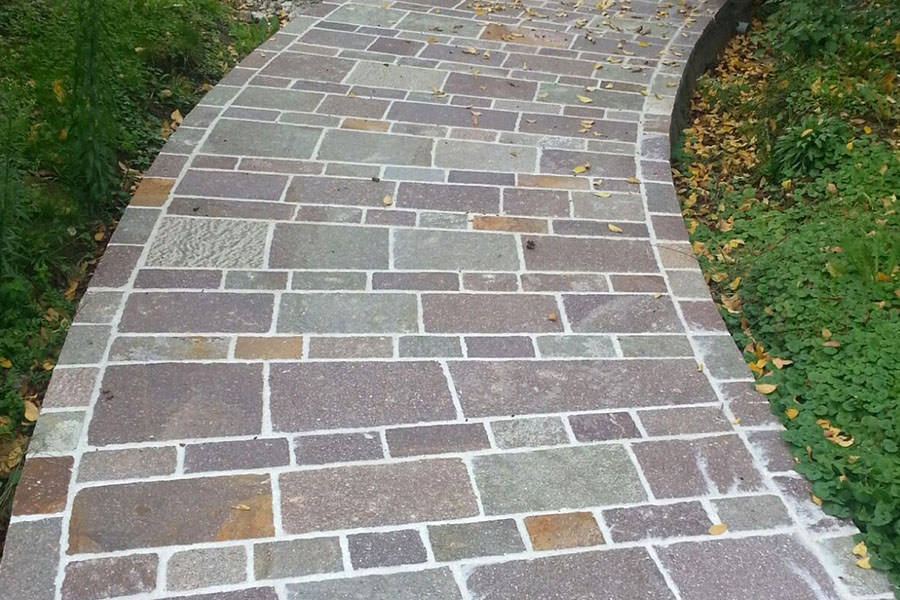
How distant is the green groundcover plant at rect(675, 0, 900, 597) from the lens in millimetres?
2531

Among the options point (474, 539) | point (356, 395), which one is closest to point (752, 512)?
point (474, 539)

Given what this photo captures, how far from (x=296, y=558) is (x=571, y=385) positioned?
115 centimetres

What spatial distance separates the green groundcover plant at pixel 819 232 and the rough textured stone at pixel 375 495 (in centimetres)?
114

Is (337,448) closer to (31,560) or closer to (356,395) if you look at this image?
(356,395)

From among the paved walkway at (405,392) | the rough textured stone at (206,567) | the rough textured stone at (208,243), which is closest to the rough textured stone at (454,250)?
the paved walkway at (405,392)

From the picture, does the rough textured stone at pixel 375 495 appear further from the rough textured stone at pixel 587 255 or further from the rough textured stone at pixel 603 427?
the rough textured stone at pixel 587 255

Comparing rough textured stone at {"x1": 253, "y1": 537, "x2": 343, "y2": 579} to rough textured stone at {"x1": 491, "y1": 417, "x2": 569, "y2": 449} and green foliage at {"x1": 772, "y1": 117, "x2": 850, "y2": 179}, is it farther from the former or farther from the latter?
green foliage at {"x1": 772, "y1": 117, "x2": 850, "y2": 179}

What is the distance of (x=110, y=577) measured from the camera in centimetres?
207

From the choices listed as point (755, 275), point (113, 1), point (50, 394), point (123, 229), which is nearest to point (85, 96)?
point (123, 229)

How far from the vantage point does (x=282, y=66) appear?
16.5 ft

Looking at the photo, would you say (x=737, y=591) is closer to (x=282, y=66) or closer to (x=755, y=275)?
(x=755, y=275)

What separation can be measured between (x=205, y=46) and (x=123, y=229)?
2.13 m

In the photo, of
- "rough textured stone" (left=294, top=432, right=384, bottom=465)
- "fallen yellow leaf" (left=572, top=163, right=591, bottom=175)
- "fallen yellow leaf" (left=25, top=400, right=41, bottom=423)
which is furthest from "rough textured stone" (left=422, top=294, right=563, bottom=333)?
"fallen yellow leaf" (left=25, top=400, right=41, bottom=423)

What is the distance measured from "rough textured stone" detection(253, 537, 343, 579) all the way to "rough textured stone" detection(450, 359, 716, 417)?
0.70 m
